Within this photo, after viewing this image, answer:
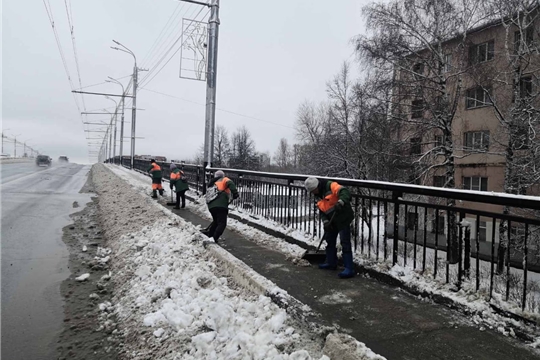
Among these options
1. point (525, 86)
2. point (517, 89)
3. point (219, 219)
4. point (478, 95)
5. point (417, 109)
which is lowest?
point (219, 219)

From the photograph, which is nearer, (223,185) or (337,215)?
(337,215)

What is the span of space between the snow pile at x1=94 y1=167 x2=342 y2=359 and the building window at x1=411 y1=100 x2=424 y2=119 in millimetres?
16910

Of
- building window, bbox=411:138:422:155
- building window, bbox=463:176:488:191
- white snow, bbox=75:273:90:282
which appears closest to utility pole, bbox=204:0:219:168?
white snow, bbox=75:273:90:282

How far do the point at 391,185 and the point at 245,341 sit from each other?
2.75 meters

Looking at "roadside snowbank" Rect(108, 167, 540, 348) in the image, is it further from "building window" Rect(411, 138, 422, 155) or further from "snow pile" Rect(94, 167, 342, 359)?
"building window" Rect(411, 138, 422, 155)

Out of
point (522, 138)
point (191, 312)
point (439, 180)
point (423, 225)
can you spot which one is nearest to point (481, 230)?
point (423, 225)

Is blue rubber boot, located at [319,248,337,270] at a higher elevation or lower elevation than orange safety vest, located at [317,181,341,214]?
lower

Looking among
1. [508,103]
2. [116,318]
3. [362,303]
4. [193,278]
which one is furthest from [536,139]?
[116,318]

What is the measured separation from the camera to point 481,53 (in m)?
18.8

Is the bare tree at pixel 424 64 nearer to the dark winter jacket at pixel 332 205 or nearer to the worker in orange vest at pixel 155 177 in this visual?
the worker in orange vest at pixel 155 177

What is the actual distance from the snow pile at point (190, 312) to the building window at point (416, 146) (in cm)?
1711

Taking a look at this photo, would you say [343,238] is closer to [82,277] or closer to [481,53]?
[82,277]

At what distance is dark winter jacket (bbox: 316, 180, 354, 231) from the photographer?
4.79 m

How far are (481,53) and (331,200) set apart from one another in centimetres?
1857
